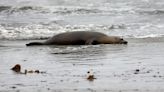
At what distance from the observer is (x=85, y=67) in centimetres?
784

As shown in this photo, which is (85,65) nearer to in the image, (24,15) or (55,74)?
(55,74)

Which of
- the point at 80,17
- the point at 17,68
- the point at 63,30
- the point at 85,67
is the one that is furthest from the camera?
the point at 80,17

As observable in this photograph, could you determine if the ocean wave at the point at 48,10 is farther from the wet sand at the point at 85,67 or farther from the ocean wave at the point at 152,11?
the wet sand at the point at 85,67

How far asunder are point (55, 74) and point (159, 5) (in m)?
15.3

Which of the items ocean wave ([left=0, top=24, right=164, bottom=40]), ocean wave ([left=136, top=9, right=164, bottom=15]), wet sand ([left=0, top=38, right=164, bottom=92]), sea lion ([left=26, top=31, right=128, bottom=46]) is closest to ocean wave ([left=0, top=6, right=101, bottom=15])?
ocean wave ([left=136, top=9, right=164, bottom=15])

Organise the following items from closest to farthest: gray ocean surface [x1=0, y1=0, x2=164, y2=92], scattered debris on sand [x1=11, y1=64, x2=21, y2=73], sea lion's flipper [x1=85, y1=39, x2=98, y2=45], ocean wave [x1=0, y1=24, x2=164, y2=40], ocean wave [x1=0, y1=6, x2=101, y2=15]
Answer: gray ocean surface [x1=0, y1=0, x2=164, y2=92], scattered debris on sand [x1=11, y1=64, x2=21, y2=73], sea lion's flipper [x1=85, y1=39, x2=98, y2=45], ocean wave [x1=0, y1=24, x2=164, y2=40], ocean wave [x1=0, y1=6, x2=101, y2=15]

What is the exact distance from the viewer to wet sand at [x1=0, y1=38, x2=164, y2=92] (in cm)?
615

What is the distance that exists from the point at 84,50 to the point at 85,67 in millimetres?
2779

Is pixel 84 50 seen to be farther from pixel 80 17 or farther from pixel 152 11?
pixel 152 11

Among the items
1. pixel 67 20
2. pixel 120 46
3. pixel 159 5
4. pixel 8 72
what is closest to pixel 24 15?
pixel 67 20

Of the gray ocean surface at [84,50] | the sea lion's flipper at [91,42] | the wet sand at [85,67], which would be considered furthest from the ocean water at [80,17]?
the wet sand at [85,67]

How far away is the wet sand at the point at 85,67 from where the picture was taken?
6.15 m

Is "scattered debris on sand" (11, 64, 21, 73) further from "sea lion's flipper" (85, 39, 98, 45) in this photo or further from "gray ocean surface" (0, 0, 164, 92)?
"sea lion's flipper" (85, 39, 98, 45)

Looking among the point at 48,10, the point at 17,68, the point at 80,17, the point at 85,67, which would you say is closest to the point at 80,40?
the point at 85,67
